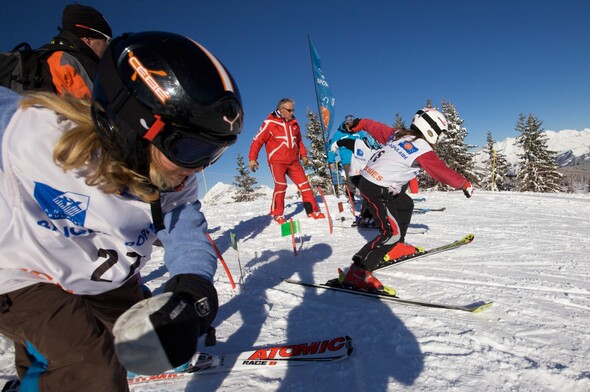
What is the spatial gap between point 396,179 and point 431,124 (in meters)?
0.82

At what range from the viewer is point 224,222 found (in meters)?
8.62

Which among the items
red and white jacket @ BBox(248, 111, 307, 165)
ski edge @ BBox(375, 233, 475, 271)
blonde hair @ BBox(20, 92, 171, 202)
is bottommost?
ski edge @ BBox(375, 233, 475, 271)

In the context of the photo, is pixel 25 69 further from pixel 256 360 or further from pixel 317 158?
pixel 317 158

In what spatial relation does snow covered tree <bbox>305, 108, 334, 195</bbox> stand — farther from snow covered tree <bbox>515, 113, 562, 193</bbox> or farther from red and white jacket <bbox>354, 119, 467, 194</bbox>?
red and white jacket <bbox>354, 119, 467, 194</bbox>

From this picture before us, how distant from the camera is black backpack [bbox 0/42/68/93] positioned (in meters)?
1.92

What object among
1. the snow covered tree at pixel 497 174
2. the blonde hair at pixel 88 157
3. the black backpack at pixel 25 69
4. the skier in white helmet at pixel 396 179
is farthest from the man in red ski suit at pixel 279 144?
the snow covered tree at pixel 497 174

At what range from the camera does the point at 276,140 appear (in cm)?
713

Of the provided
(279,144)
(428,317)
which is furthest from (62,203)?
(279,144)

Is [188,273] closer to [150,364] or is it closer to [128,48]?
[150,364]

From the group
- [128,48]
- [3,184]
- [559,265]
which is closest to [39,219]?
[3,184]

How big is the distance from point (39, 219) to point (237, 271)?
143 inches

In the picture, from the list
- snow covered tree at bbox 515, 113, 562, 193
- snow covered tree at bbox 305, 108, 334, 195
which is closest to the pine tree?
snow covered tree at bbox 305, 108, 334, 195

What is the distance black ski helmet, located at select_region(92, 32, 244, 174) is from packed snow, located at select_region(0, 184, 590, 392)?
1.72m

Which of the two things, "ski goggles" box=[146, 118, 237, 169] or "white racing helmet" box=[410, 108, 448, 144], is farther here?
"white racing helmet" box=[410, 108, 448, 144]
